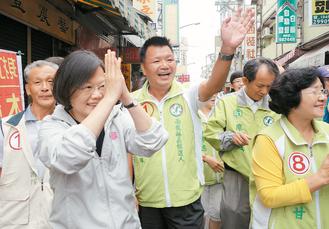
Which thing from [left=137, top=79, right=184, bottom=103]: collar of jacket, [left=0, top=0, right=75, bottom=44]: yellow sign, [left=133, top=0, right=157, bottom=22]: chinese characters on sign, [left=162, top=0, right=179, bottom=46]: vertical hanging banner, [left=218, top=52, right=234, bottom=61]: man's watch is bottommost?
[left=137, top=79, right=184, bottom=103]: collar of jacket

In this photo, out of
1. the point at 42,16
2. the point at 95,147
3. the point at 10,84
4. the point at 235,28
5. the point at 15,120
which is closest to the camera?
the point at 95,147

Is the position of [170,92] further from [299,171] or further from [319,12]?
[319,12]

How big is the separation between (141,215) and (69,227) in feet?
3.82

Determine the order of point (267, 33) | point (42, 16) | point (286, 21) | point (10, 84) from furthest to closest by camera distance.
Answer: point (267, 33) → point (286, 21) → point (42, 16) → point (10, 84)

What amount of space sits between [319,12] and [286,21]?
14.1 feet

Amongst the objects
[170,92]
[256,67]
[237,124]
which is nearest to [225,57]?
[170,92]

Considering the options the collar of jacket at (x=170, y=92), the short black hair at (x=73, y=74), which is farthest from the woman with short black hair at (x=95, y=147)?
the collar of jacket at (x=170, y=92)

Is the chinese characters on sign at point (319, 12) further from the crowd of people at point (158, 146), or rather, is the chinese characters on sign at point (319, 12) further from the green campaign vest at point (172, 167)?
the green campaign vest at point (172, 167)

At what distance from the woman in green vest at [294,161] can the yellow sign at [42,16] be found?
384 cm

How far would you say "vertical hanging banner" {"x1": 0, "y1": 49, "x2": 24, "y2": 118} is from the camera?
3.13 m

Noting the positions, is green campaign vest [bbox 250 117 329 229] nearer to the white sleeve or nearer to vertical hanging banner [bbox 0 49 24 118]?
the white sleeve

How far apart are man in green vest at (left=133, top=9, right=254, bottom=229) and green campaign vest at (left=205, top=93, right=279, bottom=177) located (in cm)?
57

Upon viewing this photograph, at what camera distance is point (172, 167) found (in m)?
2.91

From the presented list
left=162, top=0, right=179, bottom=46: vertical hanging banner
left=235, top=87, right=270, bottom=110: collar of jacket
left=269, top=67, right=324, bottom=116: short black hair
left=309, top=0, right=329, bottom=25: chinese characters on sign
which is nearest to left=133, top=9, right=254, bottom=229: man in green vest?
left=269, top=67, right=324, bottom=116: short black hair
